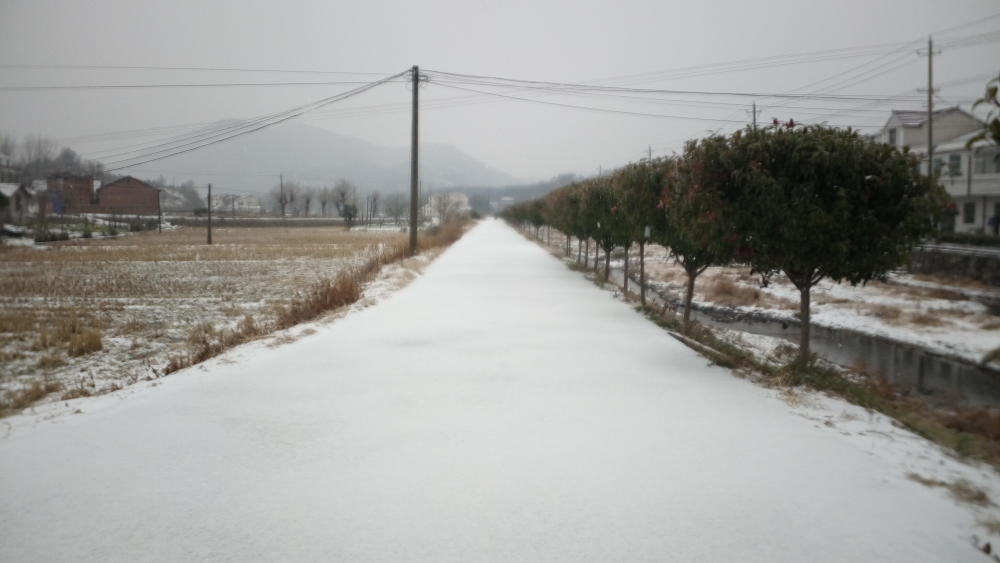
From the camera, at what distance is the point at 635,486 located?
4.02m

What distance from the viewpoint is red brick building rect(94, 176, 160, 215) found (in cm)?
7144

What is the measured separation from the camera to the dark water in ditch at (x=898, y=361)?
9039 mm

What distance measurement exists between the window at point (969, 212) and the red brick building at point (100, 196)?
72754 mm

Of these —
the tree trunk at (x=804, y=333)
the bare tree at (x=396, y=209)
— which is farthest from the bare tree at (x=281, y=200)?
the tree trunk at (x=804, y=333)

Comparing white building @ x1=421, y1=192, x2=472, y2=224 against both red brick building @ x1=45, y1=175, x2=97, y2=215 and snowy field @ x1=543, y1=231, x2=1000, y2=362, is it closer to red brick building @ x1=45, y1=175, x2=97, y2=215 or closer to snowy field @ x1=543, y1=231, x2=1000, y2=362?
red brick building @ x1=45, y1=175, x2=97, y2=215

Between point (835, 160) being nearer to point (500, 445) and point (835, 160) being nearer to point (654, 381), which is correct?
point (654, 381)

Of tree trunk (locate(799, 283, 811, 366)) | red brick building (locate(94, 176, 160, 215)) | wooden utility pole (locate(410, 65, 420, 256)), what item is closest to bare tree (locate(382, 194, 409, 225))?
red brick building (locate(94, 176, 160, 215))

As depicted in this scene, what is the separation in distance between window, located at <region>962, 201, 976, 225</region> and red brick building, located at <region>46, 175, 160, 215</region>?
72.8 metres

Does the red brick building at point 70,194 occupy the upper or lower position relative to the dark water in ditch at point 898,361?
upper

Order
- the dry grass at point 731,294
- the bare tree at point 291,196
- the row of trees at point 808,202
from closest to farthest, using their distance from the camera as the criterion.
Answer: the row of trees at point 808,202
the dry grass at point 731,294
the bare tree at point 291,196

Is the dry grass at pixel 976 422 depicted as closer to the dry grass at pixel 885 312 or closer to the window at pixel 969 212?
the dry grass at pixel 885 312

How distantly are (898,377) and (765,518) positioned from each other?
8.34 meters

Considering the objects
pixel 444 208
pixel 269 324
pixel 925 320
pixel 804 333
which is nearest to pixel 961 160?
pixel 925 320

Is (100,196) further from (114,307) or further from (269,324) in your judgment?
(269,324)
